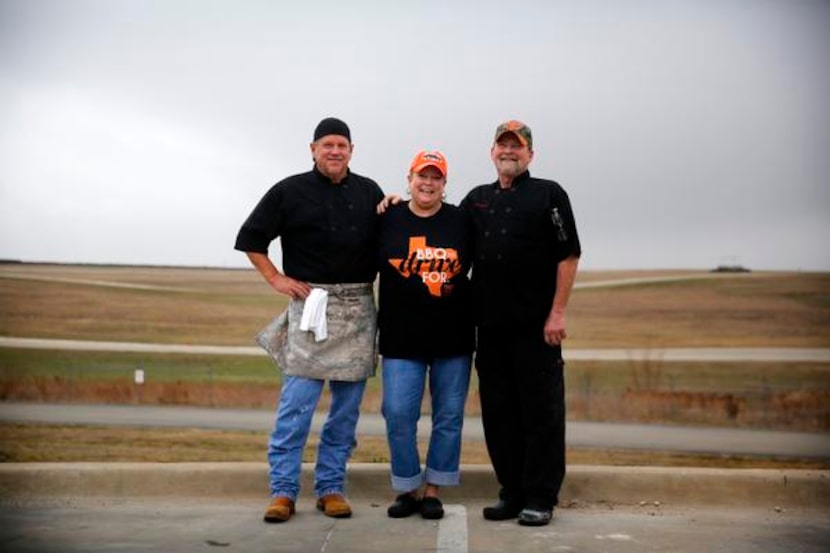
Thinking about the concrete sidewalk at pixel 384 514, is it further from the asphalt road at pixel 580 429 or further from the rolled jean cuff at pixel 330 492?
the asphalt road at pixel 580 429

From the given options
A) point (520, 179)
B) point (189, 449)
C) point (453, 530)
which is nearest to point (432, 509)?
point (453, 530)

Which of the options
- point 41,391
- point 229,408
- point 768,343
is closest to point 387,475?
point 229,408

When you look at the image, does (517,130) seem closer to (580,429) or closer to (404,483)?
(404,483)

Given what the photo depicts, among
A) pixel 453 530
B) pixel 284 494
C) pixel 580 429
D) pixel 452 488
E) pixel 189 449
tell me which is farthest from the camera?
pixel 580 429

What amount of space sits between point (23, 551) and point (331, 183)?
2.39m

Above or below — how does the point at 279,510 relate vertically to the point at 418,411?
below

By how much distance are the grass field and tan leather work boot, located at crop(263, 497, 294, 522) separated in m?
8.76

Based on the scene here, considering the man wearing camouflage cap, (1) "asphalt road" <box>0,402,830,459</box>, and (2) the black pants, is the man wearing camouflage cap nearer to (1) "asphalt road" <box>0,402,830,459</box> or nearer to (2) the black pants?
(2) the black pants

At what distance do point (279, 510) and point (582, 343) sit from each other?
31140mm

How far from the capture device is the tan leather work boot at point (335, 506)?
614 cm

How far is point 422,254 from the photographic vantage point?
5992 mm

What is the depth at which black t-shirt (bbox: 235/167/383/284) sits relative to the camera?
610cm

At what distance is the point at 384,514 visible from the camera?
6.24 metres

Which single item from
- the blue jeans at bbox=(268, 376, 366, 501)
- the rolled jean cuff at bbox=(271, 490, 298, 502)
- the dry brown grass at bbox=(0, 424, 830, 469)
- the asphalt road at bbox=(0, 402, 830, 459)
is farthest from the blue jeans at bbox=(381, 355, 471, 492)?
the asphalt road at bbox=(0, 402, 830, 459)
